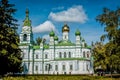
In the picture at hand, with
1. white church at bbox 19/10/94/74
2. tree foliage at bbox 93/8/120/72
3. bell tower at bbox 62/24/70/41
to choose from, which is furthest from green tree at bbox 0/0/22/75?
bell tower at bbox 62/24/70/41

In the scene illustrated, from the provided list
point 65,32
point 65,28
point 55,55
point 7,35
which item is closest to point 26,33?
point 55,55

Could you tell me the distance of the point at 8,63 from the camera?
38906 mm

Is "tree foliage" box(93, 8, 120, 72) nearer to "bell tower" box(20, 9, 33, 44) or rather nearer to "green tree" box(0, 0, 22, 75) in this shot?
"green tree" box(0, 0, 22, 75)

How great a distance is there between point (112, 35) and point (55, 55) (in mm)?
42638

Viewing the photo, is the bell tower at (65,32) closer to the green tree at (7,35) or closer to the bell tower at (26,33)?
the bell tower at (26,33)

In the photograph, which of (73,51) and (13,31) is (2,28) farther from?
(73,51)

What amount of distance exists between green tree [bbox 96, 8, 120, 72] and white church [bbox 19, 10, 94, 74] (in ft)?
120

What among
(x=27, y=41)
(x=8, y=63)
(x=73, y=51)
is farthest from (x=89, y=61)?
(x=8, y=63)

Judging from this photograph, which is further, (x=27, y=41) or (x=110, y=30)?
(x=27, y=41)

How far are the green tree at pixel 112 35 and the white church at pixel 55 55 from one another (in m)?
36.7

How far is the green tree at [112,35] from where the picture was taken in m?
40.1

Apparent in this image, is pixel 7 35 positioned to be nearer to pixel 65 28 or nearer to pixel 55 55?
pixel 55 55

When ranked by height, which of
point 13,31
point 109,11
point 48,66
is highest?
point 109,11

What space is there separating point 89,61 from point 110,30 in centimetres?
3982
